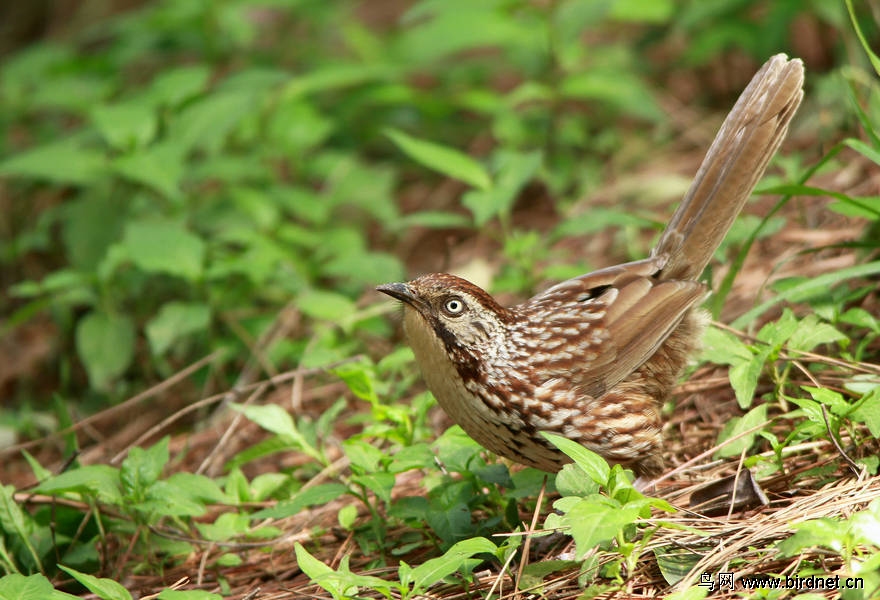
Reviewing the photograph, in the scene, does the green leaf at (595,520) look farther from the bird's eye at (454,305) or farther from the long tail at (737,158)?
the long tail at (737,158)

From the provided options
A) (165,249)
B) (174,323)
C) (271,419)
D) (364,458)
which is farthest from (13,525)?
(165,249)

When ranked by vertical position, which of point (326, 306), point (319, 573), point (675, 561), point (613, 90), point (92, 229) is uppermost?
point (92, 229)

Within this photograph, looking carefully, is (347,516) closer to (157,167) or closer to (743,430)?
(743,430)

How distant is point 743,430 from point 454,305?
1.14 m

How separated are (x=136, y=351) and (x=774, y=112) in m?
3.75

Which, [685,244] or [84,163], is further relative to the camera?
[84,163]

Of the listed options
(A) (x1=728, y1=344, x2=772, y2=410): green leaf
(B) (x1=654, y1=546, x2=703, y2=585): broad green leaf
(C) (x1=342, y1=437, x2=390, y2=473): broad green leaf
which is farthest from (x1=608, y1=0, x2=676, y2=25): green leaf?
(B) (x1=654, y1=546, x2=703, y2=585): broad green leaf

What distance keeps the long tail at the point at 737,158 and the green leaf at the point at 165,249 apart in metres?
2.55

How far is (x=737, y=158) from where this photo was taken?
3848mm

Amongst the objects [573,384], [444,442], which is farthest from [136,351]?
[573,384]

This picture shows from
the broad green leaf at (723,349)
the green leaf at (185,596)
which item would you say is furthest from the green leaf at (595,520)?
the green leaf at (185,596)

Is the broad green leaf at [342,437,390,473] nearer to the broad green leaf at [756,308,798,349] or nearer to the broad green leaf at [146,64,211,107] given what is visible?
the broad green leaf at [756,308,798,349]

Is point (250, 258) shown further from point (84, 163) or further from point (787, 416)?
point (787, 416)

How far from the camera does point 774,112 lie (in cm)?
385
